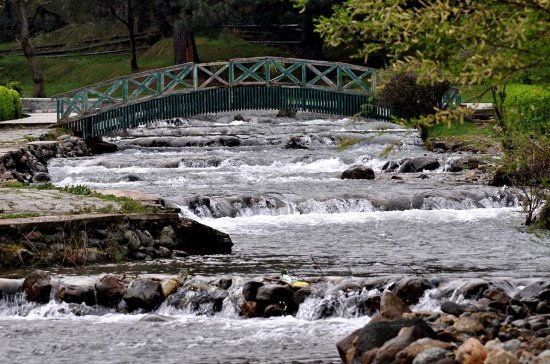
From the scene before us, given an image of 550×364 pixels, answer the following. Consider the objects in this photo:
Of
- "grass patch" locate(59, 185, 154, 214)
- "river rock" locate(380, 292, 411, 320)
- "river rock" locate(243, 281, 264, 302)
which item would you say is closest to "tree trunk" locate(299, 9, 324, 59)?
"grass patch" locate(59, 185, 154, 214)

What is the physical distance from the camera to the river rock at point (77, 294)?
1396cm

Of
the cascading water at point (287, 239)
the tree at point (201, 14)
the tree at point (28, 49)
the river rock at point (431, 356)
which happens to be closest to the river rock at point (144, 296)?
the cascading water at point (287, 239)

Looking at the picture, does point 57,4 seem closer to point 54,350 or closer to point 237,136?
point 237,136

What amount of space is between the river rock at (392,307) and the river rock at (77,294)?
3.40m

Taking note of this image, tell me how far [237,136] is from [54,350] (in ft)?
83.4

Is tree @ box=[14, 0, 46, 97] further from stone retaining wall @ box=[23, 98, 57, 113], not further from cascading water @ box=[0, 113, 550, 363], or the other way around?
cascading water @ box=[0, 113, 550, 363]

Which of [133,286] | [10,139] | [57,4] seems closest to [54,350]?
[133,286]

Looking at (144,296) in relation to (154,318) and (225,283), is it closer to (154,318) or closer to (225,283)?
(154,318)

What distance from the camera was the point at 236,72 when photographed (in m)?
57.0

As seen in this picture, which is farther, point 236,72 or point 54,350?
point 236,72

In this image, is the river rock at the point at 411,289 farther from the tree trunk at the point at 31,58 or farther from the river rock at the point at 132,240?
the tree trunk at the point at 31,58

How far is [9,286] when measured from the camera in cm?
1423

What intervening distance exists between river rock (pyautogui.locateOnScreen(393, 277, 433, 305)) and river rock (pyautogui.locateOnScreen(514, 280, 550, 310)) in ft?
3.43

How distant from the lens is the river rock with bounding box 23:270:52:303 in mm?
14070
